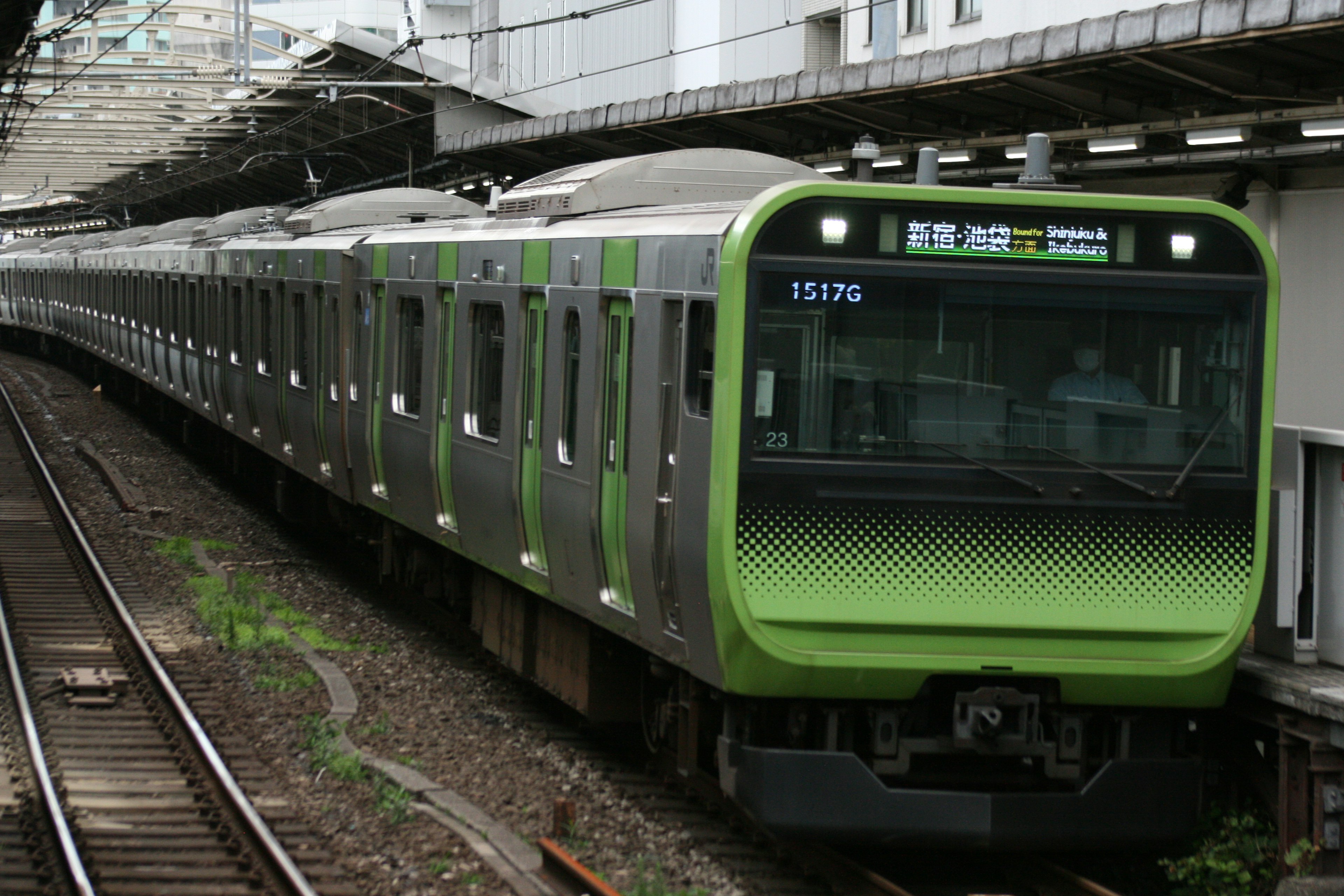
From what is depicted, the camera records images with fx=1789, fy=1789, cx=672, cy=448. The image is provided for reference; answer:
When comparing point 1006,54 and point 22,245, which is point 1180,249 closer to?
point 1006,54

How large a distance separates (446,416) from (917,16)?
22163 millimetres

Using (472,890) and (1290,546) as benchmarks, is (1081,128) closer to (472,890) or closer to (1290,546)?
(1290,546)

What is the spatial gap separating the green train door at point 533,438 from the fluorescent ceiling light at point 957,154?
5884mm

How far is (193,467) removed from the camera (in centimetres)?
2172

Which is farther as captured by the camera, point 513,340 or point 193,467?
point 193,467

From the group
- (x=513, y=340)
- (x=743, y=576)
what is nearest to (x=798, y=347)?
(x=743, y=576)

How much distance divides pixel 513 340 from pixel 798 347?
284cm

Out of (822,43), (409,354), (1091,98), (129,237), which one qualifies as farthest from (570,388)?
(822,43)

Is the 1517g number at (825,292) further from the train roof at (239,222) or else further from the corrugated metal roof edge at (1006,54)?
the train roof at (239,222)

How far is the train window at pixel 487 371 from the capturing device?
897 cm

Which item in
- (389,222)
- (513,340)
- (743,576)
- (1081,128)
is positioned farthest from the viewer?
(389,222)

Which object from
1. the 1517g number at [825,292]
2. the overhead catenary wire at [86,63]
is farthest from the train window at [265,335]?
the 1517g number at [825,292]

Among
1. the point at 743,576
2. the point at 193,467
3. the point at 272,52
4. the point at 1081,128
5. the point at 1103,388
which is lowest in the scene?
the point at 193,467

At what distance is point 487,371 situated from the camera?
9.19 metres
